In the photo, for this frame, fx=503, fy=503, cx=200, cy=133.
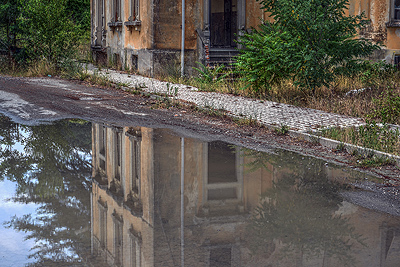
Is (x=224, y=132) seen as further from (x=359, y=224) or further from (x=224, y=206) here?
(x=359, y=224)

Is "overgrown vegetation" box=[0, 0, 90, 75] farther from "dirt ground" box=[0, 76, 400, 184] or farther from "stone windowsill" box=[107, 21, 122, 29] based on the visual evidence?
"dirt ground" box=[0, 76, 400, 184]

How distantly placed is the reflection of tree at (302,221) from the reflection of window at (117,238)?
1.10 metres

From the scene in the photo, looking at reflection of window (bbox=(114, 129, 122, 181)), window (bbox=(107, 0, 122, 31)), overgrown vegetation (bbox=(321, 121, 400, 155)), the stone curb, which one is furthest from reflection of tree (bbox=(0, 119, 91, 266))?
window (bbox=(107, 0, 122, 31))

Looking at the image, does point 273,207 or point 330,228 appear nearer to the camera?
point 330,228

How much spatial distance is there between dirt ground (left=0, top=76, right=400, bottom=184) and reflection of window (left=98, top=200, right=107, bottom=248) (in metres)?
3.50

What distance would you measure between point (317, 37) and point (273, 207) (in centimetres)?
783

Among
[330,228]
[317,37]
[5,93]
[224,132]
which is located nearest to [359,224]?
[330,228]

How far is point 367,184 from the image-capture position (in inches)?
248

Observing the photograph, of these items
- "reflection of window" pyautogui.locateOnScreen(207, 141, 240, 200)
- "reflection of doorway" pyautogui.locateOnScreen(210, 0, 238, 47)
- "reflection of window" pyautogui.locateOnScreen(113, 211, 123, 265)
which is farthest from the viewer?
"reflection of doorway" pyautogui.locateOnScreen(210, 0, 238, 47)

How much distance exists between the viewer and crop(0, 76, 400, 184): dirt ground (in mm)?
8336

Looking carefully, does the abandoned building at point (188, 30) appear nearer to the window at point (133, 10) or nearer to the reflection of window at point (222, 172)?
the window at point (133, 10)

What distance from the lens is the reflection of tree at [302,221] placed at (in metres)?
4.18

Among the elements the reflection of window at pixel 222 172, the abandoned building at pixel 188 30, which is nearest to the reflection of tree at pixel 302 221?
the reflection of window at pixel 222 172

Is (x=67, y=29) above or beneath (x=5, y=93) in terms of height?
above
